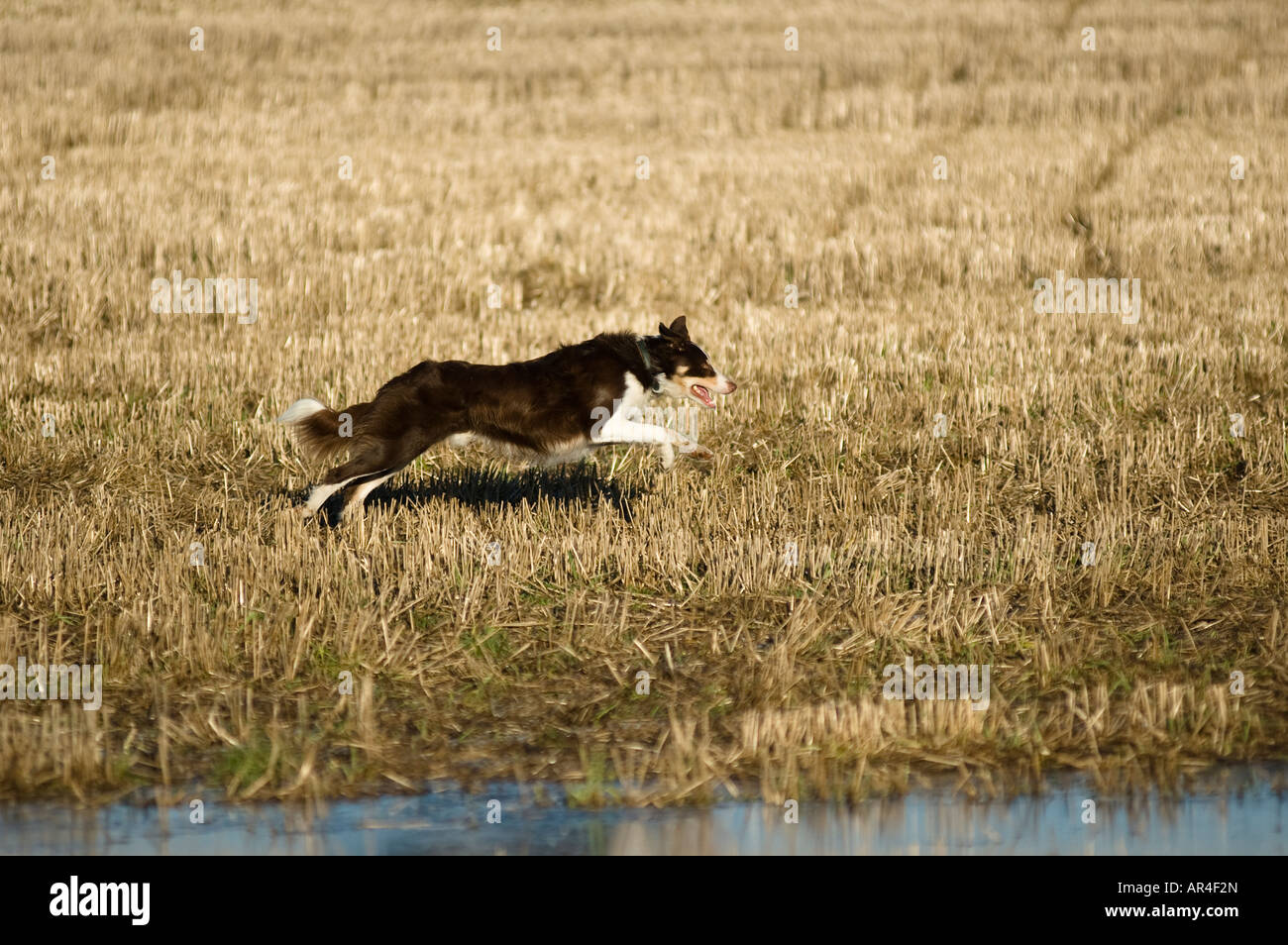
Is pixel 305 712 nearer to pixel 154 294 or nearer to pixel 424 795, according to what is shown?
pixel 424 795

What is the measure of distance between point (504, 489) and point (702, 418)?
6.45 feet

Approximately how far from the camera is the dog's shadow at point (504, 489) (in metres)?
9.00

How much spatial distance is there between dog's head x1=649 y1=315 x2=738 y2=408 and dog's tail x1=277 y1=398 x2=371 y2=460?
1.59 m

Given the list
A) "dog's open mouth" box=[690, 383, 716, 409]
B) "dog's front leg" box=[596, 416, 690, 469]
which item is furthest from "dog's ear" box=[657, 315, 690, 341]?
"dog's front leg" box=[596, 416, 690, 469]

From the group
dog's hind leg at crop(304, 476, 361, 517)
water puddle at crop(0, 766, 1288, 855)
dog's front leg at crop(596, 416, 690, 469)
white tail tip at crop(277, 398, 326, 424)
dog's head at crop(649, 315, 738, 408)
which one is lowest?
water puddle at crop(0, 766, 1288, 855)

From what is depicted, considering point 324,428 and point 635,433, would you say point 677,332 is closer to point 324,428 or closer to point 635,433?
point 635,433

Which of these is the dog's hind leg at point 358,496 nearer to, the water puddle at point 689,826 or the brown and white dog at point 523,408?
the brown and white dog at point 523,408

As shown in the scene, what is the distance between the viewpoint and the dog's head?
8.23 meters

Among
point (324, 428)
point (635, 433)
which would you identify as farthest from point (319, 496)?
point (635, 433)

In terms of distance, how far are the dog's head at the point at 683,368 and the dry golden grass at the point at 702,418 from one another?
73 centimetres

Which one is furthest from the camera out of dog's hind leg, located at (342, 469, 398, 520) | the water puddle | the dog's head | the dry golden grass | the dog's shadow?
the dog's shadow

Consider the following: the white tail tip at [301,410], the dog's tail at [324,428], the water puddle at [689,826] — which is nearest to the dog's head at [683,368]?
the dog's tail at [324,428]

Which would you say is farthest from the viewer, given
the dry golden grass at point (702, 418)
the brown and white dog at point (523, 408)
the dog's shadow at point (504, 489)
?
the dog's shadow at point (504, 489)

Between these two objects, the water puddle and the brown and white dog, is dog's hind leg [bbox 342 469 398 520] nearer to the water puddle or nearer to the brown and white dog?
the brown and white dog
